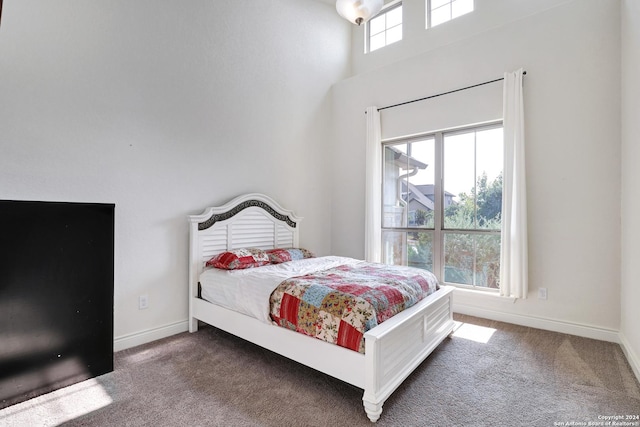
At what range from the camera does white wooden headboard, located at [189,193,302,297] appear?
120 inches

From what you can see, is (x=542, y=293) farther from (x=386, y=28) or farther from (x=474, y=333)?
(x=386, y=28)

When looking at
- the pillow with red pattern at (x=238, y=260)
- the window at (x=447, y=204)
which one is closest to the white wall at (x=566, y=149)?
the window at (x=447, y=204)

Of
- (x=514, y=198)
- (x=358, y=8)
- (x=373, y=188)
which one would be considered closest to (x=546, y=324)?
(x=514, y=198)

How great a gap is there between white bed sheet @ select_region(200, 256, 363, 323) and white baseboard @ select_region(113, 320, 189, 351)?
373mm

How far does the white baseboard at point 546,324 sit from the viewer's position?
9.21 feet

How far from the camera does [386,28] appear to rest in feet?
15.4

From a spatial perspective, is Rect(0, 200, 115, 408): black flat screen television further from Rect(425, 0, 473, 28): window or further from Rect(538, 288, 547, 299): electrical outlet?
Rect(425, 0, 473, 28): window

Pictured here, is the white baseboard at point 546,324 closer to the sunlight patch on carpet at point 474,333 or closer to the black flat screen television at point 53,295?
the sunlight patch on carpet at point 474,333

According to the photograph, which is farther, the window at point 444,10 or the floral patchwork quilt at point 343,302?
the window at point 444,10

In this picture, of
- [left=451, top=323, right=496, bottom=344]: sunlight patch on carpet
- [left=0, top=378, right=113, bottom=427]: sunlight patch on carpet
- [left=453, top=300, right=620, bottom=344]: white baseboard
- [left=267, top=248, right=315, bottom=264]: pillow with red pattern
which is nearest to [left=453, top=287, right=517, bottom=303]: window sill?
[left=453, top=300, right=620, bottom=344]: white baseboard

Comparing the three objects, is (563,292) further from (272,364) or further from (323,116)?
(323,116)

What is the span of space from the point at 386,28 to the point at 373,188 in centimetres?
247

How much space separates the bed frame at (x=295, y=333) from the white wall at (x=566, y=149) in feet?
3.74

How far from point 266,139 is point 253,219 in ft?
3.28
